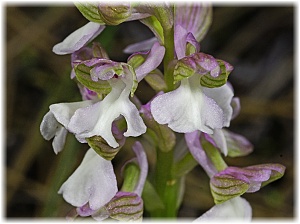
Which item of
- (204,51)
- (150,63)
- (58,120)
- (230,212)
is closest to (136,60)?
(150,63)

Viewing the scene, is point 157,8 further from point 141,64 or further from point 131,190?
point 131,190

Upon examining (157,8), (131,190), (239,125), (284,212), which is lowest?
(284,212)

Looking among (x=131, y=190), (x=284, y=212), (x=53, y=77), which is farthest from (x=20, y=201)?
(x=131, y=190)

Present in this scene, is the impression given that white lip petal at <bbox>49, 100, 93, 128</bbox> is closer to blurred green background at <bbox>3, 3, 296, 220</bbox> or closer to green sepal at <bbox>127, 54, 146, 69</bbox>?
green sepal at <bbox>127, 54, 146, 69</bbox>

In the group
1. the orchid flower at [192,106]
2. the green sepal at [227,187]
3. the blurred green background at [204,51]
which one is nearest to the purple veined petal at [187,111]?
the orchid flower at [192,106]

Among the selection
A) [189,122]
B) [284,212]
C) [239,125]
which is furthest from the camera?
[239,125]

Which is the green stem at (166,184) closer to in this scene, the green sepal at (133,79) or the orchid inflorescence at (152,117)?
the orchid inflorescence at (152,117)

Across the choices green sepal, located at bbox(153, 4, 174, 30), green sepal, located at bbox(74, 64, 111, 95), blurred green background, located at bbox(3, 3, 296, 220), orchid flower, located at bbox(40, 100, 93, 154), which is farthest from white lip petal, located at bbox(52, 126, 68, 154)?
blurred green background, located at bbox(3, 3, 296, 220)
